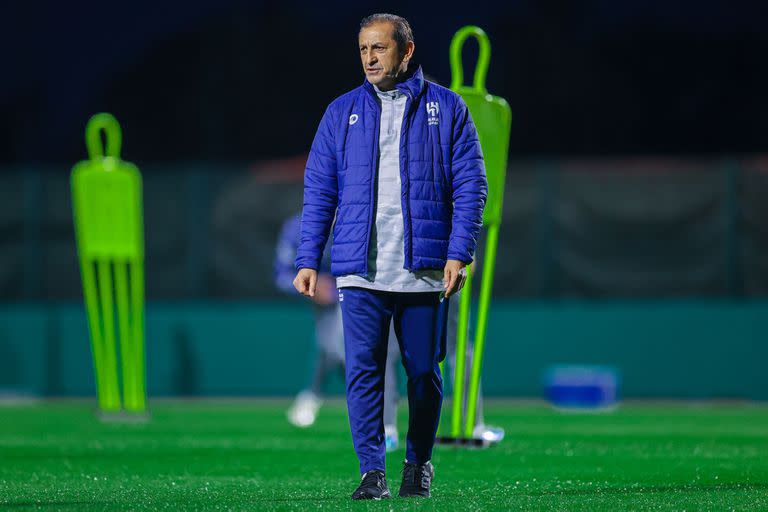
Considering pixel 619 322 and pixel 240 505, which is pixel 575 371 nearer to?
pixel 619 322

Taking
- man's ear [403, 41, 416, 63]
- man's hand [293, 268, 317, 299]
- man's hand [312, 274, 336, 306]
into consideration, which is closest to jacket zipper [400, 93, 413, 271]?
man's ear [403, 41, 416, 63]

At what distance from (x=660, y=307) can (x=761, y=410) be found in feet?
6.04

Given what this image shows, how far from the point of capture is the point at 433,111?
667 cm

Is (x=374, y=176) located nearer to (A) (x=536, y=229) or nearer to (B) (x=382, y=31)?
(B) (x=382, y=31)

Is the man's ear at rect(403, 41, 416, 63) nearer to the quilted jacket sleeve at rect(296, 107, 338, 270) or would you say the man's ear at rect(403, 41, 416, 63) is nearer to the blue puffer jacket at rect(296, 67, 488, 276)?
the blue puffer jacket at rect(296, 67, 488, 276)

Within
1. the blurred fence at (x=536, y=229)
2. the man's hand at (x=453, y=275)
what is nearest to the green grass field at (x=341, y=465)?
the man's hand at (x=453, y=275)

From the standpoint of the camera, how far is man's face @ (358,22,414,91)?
6.58 m

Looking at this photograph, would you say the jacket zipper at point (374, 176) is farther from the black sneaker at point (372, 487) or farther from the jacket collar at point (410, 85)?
the black sneaker at point (372, 487)

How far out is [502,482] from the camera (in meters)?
7.55

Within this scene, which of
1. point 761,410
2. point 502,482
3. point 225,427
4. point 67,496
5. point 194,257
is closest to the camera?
point 67,496

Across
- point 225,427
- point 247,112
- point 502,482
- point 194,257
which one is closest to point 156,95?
point 247,112

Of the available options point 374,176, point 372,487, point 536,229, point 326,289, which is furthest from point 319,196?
point 536,229

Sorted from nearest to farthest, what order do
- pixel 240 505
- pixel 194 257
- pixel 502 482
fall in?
pixel 240 505
pixel 502 482
pixel 194 257

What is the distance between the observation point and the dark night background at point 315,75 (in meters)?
37.7
